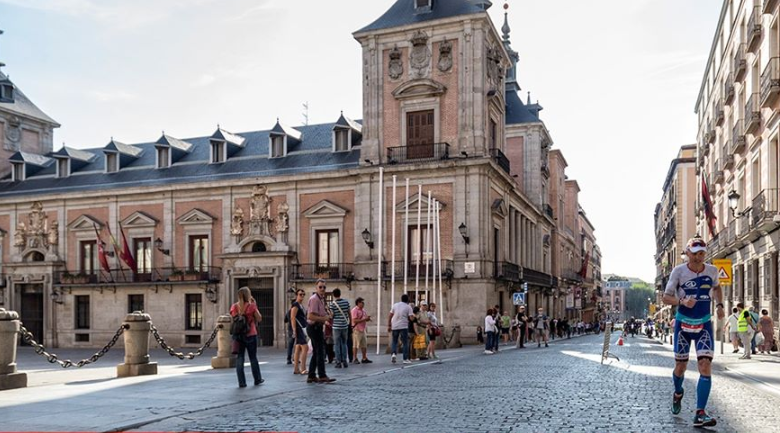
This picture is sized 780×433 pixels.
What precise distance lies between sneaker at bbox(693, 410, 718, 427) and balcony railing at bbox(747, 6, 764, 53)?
21.7 m

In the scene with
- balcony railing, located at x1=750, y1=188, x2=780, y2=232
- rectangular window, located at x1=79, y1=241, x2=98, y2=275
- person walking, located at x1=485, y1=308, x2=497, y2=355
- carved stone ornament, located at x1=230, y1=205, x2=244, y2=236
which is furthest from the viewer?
rectangular window, located at x1=79, y1=241, x2=98, y2=275

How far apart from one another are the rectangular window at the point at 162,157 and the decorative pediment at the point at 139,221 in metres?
3.36

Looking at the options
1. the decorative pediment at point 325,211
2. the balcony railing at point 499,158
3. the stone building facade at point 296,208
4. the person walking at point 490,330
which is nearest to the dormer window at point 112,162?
the stone building facade at point 296,208

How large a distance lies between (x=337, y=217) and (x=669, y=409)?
2655cm

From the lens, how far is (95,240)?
4003 centimetres

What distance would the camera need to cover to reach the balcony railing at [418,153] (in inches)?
1302

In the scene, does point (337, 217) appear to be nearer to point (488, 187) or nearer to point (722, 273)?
point (488, 187)

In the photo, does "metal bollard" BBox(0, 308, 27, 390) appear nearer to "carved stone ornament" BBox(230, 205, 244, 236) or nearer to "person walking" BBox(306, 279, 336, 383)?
"person walking" BBox(306, 279, 336, 383)

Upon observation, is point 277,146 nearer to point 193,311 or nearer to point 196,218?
point 196,218

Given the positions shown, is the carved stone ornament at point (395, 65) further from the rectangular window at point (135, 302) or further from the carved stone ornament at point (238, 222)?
the rectangular window at point (135, 302)

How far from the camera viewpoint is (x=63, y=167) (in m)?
43.5

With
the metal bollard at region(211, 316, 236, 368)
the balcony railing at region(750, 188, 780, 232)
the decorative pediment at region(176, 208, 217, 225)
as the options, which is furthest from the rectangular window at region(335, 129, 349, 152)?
the metal bollard at region(211, 316, 236, 368)

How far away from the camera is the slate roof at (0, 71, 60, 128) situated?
146 feet

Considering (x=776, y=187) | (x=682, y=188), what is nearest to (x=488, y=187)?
(x=776, y=187)
